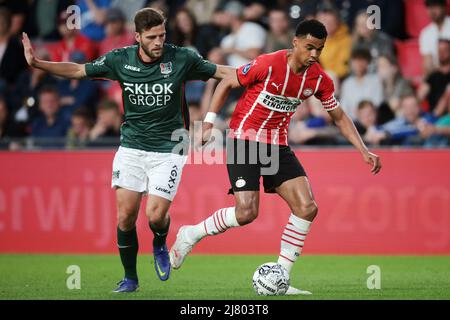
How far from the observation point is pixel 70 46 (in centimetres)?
1545

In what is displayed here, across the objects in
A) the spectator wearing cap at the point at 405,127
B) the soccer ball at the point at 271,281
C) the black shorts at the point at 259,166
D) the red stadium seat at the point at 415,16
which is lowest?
the soccer ball at the point at 271,281

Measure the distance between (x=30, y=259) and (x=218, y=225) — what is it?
4.07 metres

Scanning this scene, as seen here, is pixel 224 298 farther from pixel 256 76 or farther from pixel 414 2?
pixel 414 2

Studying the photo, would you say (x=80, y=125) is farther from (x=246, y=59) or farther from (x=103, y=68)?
(x=103, y=68)

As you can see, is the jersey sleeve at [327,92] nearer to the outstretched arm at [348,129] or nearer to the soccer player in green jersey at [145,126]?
the outstretched arm at [348,129]

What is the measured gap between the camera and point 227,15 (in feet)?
50.9

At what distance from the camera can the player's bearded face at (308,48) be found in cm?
829

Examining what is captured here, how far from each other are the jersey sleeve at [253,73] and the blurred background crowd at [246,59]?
4.93 meters

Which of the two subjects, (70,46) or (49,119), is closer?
(49,119)

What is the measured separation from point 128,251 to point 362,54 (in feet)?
22.4

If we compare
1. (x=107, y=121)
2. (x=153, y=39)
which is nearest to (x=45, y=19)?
(x=107, y=121)

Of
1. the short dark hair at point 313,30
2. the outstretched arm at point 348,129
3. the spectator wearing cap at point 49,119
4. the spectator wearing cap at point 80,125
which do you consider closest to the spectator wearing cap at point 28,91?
the spectator wearing cap at point 49,119

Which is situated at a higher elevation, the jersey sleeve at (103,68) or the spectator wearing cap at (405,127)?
the jersey sleeve at (103,68)

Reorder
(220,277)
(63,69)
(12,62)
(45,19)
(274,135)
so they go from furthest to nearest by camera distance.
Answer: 1. (45,19)
2. (12,62)
3. (220,277)
4. (274,135)
5. (63,69)
